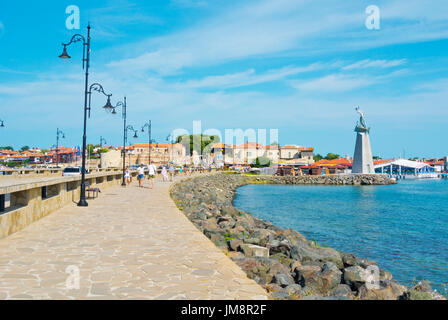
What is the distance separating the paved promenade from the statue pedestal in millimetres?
68933

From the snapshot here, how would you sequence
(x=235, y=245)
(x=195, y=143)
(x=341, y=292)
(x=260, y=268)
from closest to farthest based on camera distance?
(x=341, y=292) → (x=260, y=268) → (x=235, y=245) → (x=195, y=143)

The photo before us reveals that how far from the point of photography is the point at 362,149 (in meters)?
74.8

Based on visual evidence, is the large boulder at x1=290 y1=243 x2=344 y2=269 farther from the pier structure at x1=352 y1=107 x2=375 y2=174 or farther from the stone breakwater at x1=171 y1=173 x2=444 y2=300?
the pier structure at x1=352 y1=107 x2=375 y2=174

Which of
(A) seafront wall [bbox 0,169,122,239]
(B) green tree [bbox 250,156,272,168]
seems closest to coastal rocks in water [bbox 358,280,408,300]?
(A) seafront wall [bbox 0,169,122,239]

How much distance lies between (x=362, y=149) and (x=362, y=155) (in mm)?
1841

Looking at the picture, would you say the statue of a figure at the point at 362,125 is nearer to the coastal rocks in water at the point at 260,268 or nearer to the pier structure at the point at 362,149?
the pier structure at the point at 362,149

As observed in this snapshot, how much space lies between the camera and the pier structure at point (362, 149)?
72250 millimetres

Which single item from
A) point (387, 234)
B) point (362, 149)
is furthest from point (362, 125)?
point (387, 234)

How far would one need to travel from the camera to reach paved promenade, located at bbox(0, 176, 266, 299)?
16.2ft

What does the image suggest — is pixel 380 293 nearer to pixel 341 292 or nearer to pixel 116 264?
pixel 341 292

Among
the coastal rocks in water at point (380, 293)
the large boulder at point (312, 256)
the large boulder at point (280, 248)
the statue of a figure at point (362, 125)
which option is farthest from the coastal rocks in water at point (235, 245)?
the statue of a figure at point (362, 125)

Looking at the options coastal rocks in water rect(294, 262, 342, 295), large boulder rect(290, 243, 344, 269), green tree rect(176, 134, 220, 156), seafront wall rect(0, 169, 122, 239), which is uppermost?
green tree rect(176, 134, 220, 156)

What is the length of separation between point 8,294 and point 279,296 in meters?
3.72
